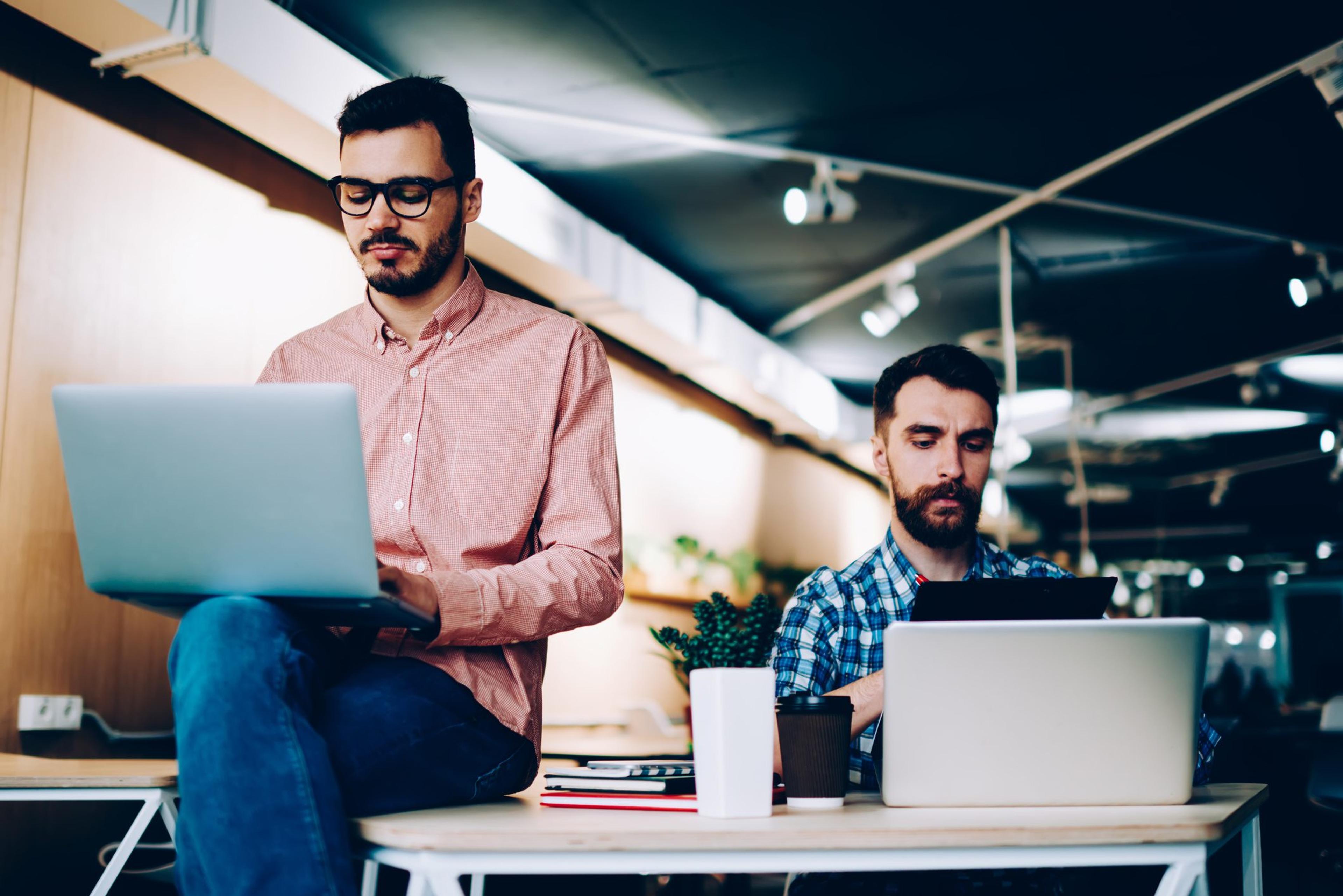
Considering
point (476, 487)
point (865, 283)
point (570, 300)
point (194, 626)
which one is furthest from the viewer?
point (865, 283)

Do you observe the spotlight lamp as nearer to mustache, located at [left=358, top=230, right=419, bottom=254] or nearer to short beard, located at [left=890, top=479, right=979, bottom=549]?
short beard, located at [left=890, top=479, right=979, bottom=549]

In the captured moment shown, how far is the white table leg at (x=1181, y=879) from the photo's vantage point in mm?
1037

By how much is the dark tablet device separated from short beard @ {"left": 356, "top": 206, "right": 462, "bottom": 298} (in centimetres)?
88

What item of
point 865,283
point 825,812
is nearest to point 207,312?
point 825,812

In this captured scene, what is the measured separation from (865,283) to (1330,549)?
7.56m

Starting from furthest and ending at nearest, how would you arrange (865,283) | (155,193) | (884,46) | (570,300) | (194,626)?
(865,283)
(570,300)
(884,46)
(155,193)
(194,626)

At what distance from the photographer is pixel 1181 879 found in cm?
104

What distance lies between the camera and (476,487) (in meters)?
1.64

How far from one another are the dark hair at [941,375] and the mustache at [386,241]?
0.99 m

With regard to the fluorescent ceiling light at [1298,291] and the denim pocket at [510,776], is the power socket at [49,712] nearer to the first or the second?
the denim pocket at [510,776]

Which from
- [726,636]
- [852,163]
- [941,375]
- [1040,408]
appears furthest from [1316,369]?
[726,636]

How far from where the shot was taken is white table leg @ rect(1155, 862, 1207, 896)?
104cm

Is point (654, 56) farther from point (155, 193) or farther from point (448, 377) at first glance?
point (448, 377)

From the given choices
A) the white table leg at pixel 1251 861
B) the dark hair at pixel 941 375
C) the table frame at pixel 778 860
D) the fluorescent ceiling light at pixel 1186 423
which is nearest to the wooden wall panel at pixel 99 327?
the dark hair at pixel 941 375
